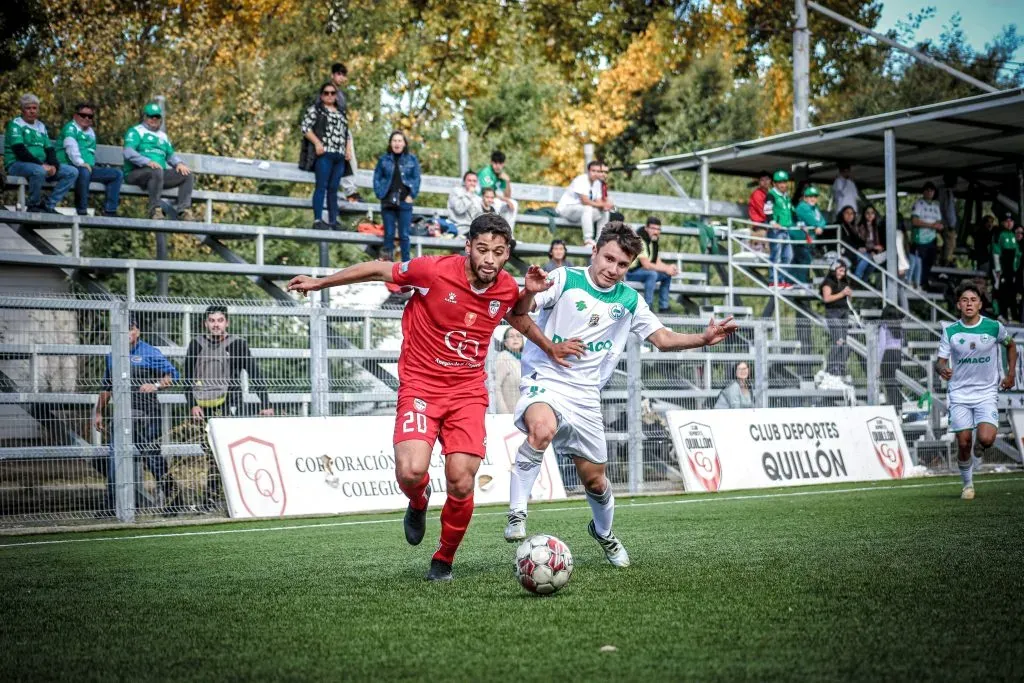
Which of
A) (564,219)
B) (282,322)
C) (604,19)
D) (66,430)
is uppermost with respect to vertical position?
(604,19)

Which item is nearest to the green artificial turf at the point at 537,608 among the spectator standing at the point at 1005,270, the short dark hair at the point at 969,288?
the short dark hair at the point at 969,288

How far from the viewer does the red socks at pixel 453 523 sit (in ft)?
23.9

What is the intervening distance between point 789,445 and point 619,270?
10047 mm

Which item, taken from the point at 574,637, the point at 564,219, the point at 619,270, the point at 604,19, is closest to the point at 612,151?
the point at 604,19

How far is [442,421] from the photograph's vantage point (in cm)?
754

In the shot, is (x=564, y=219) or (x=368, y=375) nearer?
(x=368, y=375)

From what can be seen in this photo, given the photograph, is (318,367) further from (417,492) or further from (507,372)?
(417,492)

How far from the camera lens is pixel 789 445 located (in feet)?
57.1

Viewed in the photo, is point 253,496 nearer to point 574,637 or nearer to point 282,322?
point 282,322

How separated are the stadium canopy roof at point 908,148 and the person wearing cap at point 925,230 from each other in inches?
51.1

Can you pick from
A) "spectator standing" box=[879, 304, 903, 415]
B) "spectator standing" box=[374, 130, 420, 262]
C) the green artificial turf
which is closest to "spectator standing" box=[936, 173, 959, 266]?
"spectator standing" box=[879, 304, 903, 415]

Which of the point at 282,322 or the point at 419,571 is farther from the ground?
the point at 282,322

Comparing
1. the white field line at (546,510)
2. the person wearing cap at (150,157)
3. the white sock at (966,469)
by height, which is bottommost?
the white field line at (546,510)

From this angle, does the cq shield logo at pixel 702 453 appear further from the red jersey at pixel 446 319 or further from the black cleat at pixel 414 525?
the red jersey at pixel 446 319
